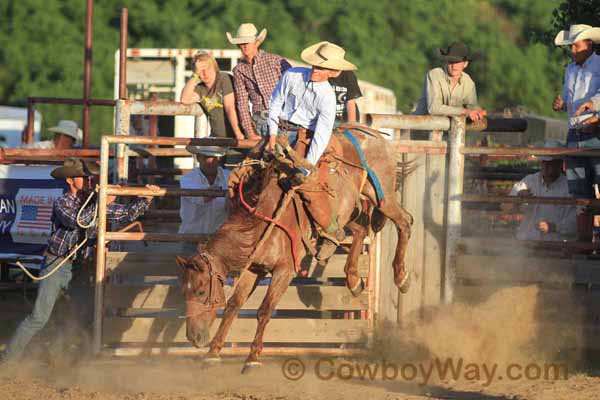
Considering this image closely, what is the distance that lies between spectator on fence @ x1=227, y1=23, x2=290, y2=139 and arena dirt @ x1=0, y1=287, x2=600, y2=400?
220cm

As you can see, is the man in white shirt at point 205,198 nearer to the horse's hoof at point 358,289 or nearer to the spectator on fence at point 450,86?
the horse's hoof at point 358,289

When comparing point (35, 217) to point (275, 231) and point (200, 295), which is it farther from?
point (200, 295)

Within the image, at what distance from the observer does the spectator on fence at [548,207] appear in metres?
9.48

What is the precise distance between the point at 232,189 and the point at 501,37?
30.1m

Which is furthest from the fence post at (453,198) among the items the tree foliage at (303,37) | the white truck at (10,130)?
the tree foliage at (303,37)

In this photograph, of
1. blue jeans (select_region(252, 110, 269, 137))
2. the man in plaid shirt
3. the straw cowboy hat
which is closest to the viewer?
the straw cowboy hat

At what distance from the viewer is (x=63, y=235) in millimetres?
8961

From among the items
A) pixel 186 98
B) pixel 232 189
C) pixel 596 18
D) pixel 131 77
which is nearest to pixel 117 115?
pixel 186 98

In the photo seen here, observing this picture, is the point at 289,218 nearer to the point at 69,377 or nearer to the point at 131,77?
the point at 69,377

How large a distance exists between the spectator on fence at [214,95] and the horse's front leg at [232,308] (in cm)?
192

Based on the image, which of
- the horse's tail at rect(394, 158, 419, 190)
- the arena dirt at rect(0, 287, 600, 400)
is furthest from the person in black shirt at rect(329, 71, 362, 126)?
the arena dirt at rect(0, 287, 600, 400)

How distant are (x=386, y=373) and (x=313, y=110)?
2.20 m

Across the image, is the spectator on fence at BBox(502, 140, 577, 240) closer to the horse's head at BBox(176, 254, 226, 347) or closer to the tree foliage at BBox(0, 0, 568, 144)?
the horse's head at BBox(176, 254, 226, 347)

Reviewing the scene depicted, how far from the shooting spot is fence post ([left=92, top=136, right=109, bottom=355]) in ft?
28.6
